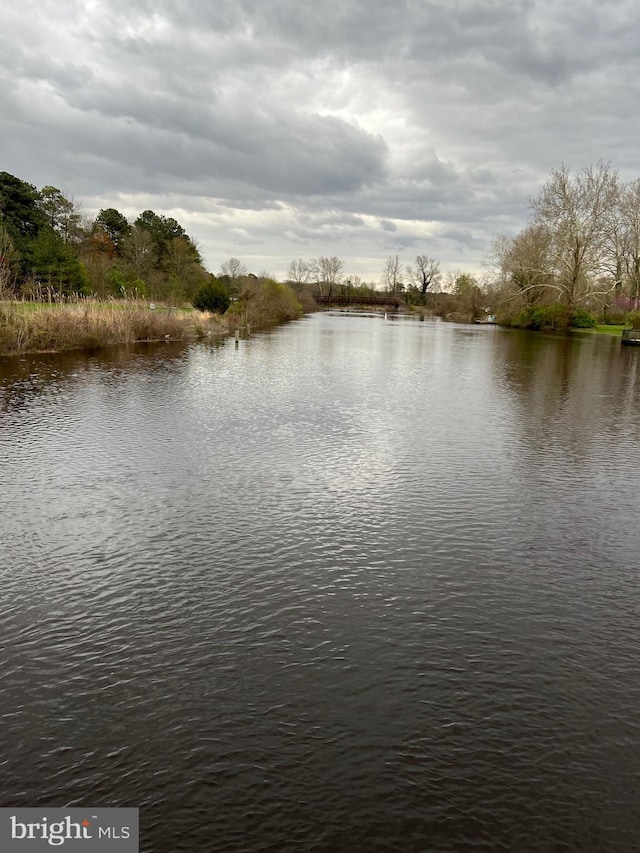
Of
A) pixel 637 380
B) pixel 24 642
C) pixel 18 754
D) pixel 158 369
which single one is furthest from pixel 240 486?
pixel 637 380

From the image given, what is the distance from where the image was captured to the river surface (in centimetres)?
348

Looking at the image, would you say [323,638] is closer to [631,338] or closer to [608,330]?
[631,338]

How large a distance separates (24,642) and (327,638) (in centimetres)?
270

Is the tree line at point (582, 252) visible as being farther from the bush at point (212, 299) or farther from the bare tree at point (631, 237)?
the bush at point (212, 299)

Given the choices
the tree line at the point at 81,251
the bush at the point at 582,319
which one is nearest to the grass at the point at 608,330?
the bush at the point at 582,319

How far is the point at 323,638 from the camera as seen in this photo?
510 centimetres

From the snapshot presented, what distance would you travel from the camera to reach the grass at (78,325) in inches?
894

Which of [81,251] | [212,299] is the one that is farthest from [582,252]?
[81,251]

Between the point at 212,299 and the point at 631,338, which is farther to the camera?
the point at 212,299
